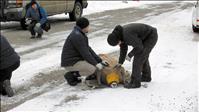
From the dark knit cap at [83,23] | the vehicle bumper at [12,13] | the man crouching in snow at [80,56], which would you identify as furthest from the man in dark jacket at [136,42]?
the vehicle bumper at [12,13]

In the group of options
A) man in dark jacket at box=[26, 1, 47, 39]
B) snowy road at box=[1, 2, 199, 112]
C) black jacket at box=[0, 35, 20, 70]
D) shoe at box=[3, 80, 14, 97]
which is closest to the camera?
snowy road at box=[1, 2, 199, 112]

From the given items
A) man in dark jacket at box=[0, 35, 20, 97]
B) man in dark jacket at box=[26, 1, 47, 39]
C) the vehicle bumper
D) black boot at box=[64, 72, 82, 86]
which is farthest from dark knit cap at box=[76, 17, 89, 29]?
the vehicle bumper

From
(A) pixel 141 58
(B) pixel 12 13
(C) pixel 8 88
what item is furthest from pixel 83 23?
(B) pixel 12 13

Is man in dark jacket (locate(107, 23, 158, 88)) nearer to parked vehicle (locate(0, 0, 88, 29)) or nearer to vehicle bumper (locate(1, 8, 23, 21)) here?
parked vehicle (locate(0, 0, 88, 29))

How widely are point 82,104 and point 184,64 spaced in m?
3.26

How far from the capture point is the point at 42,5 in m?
16.5

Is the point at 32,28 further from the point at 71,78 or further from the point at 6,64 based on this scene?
the point at 6,64

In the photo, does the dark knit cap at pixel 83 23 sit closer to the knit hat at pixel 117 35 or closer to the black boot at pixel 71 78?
the knit hat at pixel 117 35

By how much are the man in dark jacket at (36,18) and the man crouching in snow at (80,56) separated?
18.5ft

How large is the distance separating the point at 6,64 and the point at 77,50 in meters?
1.17

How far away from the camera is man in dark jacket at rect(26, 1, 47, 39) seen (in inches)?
542

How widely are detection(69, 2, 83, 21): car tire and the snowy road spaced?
4.55 meters

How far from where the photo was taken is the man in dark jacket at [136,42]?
7512 millimetres

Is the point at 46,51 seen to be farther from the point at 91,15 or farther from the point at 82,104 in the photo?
the point at 91,15
